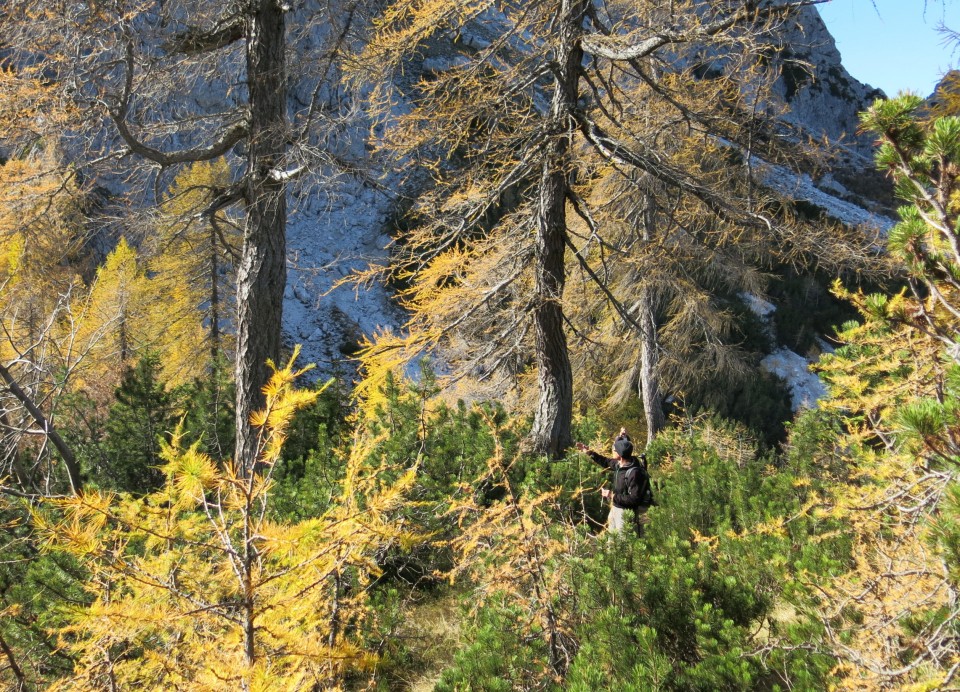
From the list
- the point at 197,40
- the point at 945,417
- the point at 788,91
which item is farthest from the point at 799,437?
the point at 788,91

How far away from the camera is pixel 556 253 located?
5.93 metres

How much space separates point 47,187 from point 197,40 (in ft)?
6.56

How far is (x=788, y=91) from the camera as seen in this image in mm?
29625

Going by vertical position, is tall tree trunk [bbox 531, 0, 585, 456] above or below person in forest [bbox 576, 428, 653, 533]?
above

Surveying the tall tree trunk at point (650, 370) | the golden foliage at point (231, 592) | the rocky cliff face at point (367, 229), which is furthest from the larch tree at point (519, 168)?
the rocky cliff face at point (367, 229)

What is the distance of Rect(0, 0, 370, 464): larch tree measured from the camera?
480cm

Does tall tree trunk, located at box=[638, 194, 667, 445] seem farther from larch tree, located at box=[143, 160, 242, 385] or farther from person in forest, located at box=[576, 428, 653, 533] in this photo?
larch tree, located at box=[143, 160, 242, 385]

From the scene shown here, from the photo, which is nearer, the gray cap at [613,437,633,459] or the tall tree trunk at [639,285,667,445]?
the gray cap at [613,437,633,459]

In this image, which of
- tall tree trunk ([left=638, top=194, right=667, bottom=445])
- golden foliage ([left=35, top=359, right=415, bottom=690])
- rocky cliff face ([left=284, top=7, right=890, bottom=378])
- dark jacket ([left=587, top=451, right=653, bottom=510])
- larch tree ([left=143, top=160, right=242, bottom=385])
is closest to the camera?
golden foliage ([left=35, top=359, right=415, bottom=690])

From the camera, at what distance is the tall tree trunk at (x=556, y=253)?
5.66m

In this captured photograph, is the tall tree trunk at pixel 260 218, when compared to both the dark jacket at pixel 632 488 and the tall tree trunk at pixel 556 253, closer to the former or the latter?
the tall tree trunk at pixel 556 253

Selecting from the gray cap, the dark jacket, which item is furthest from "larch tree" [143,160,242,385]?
the dark jacket

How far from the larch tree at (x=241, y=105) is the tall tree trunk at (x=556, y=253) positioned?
6.82ft

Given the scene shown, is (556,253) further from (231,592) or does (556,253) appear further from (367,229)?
(367,229)
